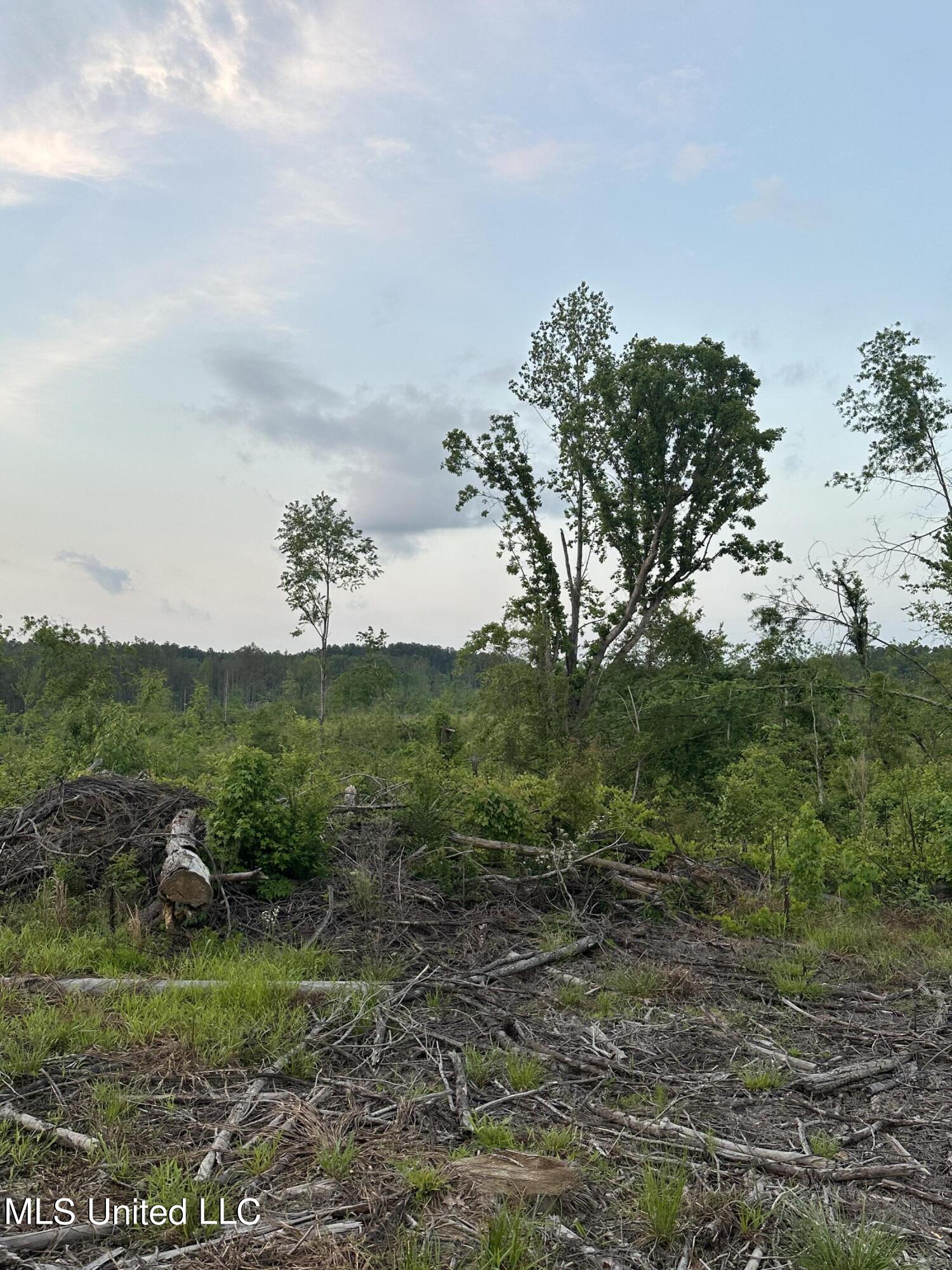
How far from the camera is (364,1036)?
5.03 meters

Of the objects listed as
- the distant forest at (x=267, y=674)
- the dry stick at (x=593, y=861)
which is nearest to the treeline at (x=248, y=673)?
the distant forest at (x=267, y=674)

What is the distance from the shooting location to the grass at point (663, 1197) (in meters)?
3.13

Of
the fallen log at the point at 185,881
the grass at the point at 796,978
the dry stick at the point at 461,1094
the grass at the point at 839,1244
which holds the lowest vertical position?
the grass at the point at 796,978

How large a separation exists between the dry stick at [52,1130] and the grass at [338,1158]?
3.16ft

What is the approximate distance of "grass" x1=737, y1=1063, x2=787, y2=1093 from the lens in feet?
14.8

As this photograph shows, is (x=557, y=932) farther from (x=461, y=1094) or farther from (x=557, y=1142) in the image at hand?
(x=557, y=1142)

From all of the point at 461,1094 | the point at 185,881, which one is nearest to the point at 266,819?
the point at 185,881

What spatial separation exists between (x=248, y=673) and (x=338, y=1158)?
8364 cm

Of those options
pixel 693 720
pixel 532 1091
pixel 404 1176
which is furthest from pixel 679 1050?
pixel 693 720

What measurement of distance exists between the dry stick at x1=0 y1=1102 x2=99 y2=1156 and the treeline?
63.9 ft

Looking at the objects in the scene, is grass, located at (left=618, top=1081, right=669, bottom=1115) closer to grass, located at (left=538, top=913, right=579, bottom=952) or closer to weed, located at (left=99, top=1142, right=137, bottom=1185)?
weed, located at (left=99, top=1142, right=137, bottom=1185)

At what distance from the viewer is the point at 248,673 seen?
8412 centimetres

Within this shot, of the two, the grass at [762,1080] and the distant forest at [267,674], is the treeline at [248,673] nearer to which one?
the distant forest at [267,674]

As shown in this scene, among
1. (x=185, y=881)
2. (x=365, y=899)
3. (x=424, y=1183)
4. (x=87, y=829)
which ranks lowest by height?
(x=424, y=1183)
